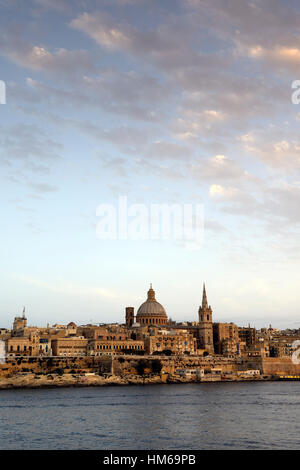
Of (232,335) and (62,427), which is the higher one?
(232,335)

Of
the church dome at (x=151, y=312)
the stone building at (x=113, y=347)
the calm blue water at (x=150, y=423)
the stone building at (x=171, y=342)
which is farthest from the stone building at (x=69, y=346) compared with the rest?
the calm blue water at (x=150, y=423)

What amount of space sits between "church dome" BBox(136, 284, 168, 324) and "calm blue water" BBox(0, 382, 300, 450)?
6339 cm

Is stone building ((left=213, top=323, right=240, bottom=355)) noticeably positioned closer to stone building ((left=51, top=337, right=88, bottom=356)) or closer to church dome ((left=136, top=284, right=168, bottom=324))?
church dome ((left=136, top=284, right=168, bottom=324))

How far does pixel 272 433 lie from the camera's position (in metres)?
33.9

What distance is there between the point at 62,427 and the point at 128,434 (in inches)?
207

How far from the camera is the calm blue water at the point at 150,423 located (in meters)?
31.0

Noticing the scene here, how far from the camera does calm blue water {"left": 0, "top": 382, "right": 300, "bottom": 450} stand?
31016 millimetres

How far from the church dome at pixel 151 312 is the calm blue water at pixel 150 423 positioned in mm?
63389

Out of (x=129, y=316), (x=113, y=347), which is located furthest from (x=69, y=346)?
(x=129, y=316)

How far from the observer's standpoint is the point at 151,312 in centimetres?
12194
